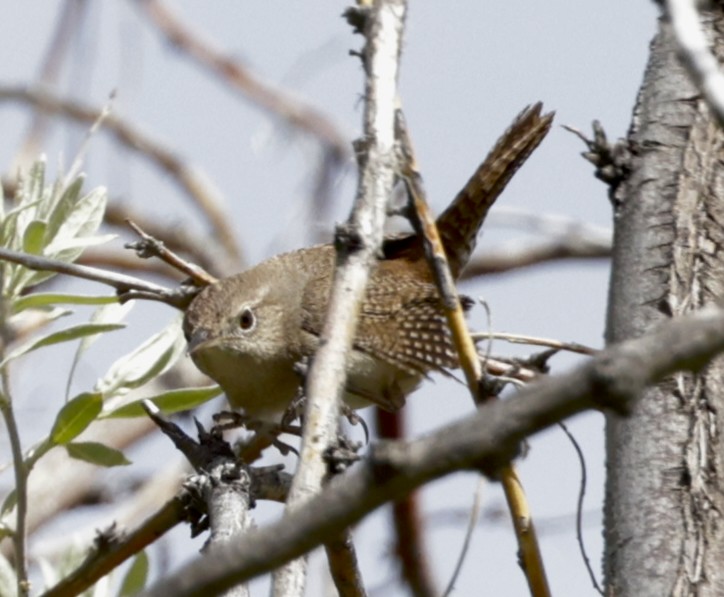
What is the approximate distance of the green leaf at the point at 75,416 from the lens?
220cm

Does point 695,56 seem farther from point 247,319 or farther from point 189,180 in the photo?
point 189,180

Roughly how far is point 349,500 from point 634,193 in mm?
1548

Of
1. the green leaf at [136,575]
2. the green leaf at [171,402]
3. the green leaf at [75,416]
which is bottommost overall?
the green leaf at [136,575]

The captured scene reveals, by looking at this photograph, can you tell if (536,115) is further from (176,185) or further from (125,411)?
(176,185)

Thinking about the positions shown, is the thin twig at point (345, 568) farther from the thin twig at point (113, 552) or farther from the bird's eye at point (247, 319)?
the bird's eye at point (247, 319)

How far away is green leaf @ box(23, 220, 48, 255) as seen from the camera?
7.75ft

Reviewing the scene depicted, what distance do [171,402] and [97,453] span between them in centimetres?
16

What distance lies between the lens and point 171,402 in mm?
2408

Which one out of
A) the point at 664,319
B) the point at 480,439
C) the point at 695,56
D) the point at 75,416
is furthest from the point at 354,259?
the point at 75,416

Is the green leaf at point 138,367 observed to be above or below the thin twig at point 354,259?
above

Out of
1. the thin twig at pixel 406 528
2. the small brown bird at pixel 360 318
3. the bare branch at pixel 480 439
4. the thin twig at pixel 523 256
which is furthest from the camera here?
the thin twig at pixel 523 256

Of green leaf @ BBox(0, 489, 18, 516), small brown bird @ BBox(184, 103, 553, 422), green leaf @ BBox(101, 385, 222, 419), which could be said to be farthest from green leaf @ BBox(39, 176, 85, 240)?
small brown bird @ BBox(184, 103, 553, 422)

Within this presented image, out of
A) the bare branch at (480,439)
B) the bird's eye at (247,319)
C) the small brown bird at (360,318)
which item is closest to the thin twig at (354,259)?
the bare branch at (480,439)

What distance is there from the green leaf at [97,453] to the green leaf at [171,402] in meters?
0.06
